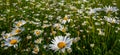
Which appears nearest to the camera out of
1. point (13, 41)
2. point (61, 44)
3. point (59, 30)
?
point (61, 44)

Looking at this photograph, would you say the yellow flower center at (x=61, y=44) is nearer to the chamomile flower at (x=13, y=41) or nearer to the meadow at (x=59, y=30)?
the meadow at (x=59, y=30)

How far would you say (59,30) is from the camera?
3328mm

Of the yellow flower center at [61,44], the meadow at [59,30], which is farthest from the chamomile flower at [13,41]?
the yellow flower center at [61,44]

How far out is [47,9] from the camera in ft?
16.4

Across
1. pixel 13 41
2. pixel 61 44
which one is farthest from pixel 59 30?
pixel 61 44

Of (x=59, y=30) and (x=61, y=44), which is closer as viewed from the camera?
(x=61, y=44)

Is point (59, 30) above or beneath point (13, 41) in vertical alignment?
beneath

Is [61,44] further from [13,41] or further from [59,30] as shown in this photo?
[59,30]

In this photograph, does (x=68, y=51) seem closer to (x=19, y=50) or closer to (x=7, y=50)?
(x=19, y=50)

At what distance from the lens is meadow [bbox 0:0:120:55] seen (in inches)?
74.8

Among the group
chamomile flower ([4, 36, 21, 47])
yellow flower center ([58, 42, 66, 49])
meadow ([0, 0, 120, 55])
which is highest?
yellow flower center ([58, 42, 66, 49])

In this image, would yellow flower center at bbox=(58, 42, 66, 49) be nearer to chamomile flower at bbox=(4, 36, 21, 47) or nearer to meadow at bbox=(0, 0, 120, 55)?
meadow at bbox=(0, 0, 120, 55)

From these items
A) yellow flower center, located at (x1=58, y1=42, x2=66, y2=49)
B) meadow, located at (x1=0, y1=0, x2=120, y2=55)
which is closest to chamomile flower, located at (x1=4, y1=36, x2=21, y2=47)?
A: meadow, located at (x1=0, y1=0, x2=120, y2=55)

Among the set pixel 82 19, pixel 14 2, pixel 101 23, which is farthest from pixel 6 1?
pixel 101 23
